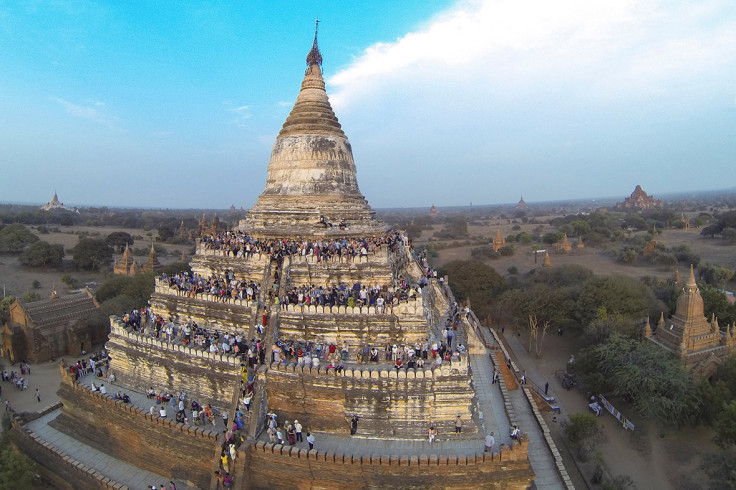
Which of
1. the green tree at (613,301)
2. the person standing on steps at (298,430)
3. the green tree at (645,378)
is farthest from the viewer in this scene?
the green tree at (613,301)

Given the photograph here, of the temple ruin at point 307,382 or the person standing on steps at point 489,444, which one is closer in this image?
the temple ruin at point 307,382

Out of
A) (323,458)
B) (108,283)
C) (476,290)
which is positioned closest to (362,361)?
(323,458)

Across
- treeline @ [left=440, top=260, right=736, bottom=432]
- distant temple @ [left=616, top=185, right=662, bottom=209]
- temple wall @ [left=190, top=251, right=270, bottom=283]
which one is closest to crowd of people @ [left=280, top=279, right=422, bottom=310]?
temple wall @ [left=190, top=251, right=270, bottom=283]

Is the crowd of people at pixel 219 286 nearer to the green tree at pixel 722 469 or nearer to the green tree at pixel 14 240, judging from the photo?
the green tree at pixel 722 469

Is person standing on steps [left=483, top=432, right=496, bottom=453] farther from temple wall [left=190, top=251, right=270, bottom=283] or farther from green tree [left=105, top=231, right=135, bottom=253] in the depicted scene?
green tree [left=105, top=231, right=135, bottom=253]

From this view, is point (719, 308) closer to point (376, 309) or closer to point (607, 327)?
point (607, 327)

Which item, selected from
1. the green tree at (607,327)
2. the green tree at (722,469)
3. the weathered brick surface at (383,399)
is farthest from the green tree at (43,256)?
the green tree at (722,469)

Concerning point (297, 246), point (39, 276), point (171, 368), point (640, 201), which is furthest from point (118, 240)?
point (640, 201)

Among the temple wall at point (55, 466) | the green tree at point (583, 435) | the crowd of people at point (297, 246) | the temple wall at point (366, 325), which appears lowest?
the green tree at point (583, 435)
